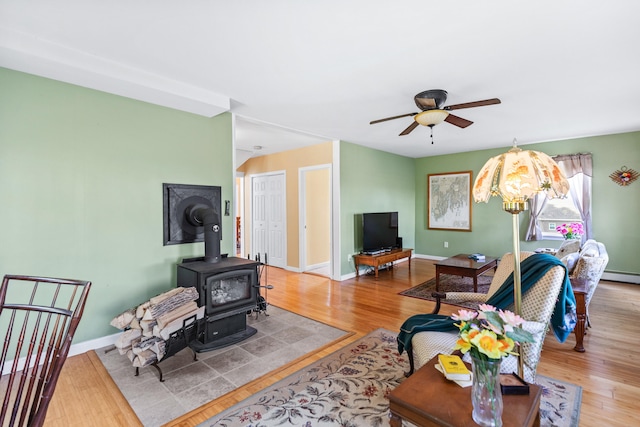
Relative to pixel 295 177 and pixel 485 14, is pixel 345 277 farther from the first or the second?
pixel 485 14

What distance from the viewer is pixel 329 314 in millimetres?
3756

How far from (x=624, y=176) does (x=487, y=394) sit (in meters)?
5.85

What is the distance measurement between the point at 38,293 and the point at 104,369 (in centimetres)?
83

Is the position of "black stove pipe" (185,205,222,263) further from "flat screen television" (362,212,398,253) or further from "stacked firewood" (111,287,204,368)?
"flat screen television" (362,212,398,253)

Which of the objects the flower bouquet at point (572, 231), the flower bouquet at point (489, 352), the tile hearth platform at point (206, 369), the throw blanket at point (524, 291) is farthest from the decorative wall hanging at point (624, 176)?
the flower bouquet at point (489, 352)

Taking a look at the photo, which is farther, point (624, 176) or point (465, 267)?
point (624, 176)

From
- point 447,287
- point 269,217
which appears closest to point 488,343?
point 447,287

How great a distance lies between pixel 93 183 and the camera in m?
2.83

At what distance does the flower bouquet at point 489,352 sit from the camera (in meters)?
1.17

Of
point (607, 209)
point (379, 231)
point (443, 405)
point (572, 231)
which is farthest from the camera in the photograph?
point (379, 231)

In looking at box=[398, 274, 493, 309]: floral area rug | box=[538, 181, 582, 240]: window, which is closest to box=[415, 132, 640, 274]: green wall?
box=[538, 181, 582, 240]: window

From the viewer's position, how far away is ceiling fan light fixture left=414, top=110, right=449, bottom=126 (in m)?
3.08

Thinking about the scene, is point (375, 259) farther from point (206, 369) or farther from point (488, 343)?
point (488, 343)

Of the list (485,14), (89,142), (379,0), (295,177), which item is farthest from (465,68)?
(295,177)
